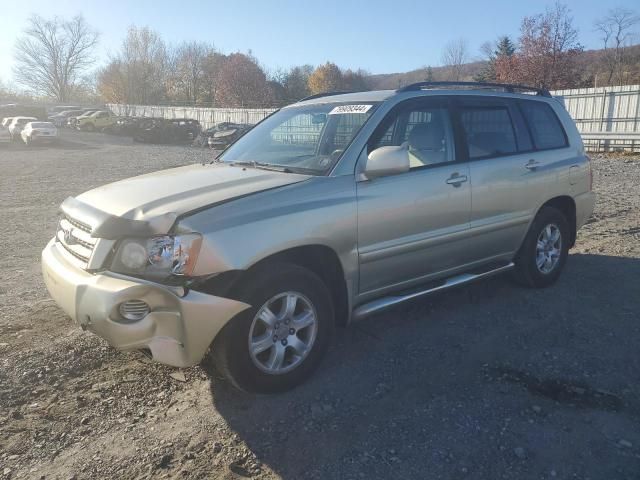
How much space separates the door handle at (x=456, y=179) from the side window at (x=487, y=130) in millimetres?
257

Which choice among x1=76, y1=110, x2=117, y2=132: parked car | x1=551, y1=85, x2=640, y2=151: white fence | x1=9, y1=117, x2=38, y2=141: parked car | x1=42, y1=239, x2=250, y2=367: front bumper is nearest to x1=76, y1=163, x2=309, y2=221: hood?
x1=42, y1=239, x2=250, y2=367: front bumper

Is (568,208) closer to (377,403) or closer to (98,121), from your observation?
(377,403)

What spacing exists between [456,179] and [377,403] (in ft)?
6.26

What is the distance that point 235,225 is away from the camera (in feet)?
9.96

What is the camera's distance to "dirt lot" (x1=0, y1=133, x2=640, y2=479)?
8.97 ft

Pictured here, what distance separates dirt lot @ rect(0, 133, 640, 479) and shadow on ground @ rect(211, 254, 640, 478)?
0.03ft

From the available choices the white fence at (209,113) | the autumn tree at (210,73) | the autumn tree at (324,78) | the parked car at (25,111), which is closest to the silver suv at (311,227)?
the white fence at (209,113)

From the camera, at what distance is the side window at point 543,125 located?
5.15m

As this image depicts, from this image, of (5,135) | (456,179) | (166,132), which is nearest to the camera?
(456,179)

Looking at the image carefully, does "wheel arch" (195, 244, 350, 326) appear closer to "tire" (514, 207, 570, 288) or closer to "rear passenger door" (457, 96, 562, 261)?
"rear passenger door" (457, 96, 562, 261)

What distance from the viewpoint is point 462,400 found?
130 inches

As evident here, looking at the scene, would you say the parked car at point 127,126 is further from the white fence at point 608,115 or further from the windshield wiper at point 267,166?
the windshield wiper at point 267,166

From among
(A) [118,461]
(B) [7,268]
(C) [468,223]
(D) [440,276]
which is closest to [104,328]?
(A) [118,461]

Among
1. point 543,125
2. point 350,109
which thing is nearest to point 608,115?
point 543,125
